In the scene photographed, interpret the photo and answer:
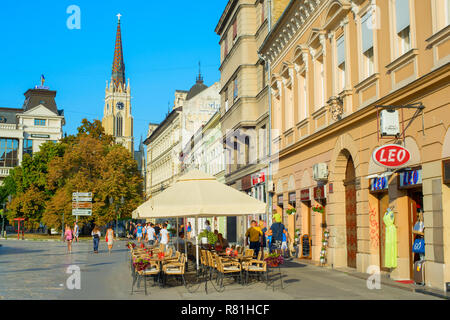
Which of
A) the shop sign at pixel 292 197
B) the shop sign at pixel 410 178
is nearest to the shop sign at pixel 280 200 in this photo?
the shop sign at pixel 292 197

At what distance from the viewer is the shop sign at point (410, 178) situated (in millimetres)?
12907

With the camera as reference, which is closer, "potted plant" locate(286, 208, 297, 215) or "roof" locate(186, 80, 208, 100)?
"potted plant" locate(286, 208, 297, 215)

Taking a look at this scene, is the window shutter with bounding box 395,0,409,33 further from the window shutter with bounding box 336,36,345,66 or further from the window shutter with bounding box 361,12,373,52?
the window shutter with bounding box 336,36,345,66

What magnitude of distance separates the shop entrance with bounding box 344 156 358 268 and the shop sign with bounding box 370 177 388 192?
2.00 metres

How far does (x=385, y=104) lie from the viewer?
566 inches

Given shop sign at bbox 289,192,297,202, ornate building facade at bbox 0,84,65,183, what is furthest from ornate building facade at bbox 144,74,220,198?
shop sign at bbox 289,192,297,202

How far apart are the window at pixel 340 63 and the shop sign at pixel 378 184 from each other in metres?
4.29

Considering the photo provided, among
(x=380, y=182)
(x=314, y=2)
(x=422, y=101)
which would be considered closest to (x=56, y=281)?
(x=380, y=182)

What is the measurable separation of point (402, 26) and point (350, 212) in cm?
670

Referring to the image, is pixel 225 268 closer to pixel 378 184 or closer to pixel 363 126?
pixel 378 184

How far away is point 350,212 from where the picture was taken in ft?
59.0

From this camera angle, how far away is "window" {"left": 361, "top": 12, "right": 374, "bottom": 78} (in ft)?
52.2
